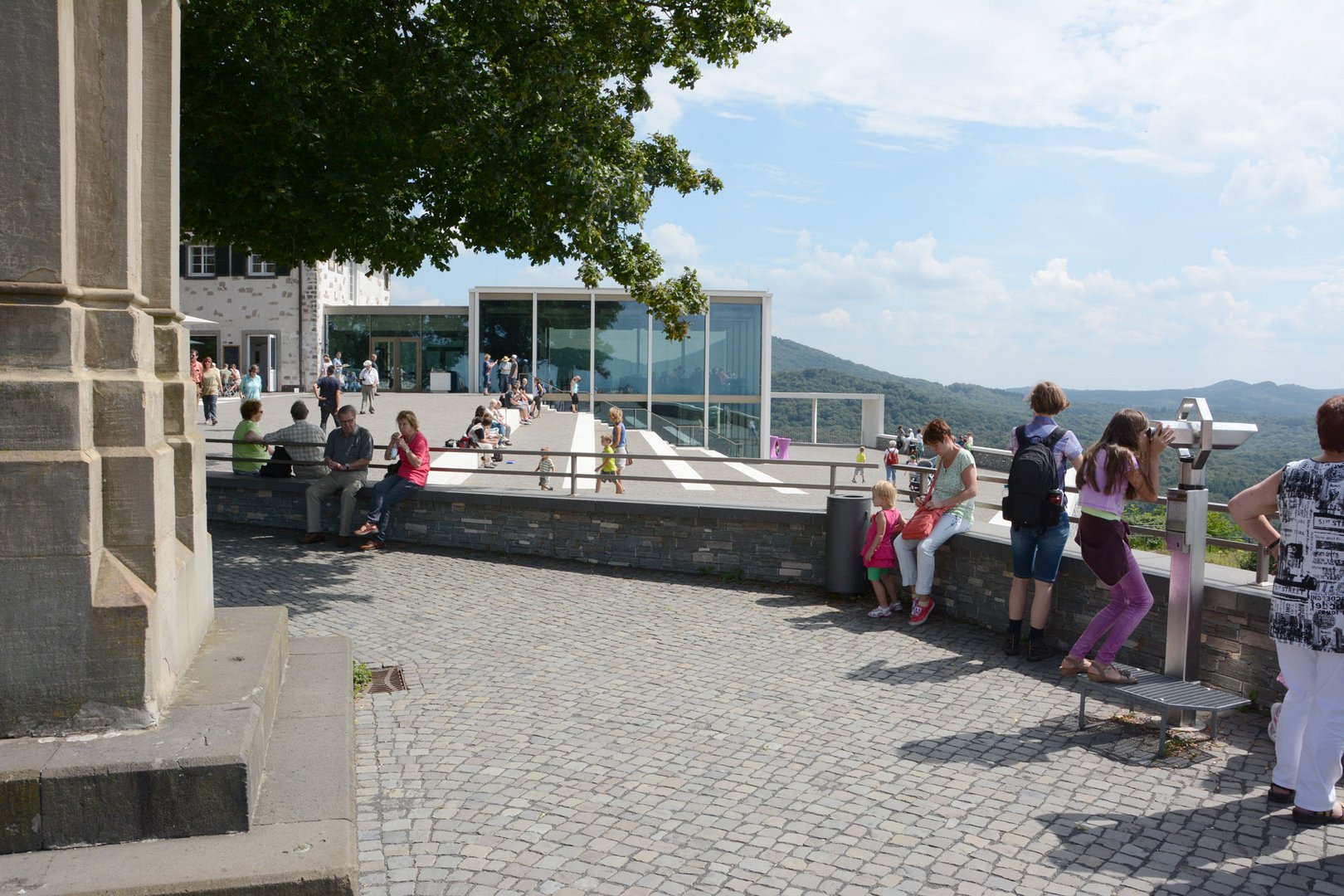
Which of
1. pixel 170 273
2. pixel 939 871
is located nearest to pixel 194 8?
pixel 170 273

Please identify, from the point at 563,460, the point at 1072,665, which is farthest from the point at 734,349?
the point at 1072,665

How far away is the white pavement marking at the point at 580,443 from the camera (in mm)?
19188

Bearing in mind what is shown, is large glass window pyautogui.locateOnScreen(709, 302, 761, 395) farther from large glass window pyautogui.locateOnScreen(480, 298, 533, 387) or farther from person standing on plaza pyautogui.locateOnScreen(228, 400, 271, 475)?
person standing on plaza pyautogui.locateOnScreen(228, 400, 271, 475)

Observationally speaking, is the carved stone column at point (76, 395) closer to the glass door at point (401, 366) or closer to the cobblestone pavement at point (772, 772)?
the cobblestone pavement at point (772, 772)

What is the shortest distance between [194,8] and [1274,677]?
11254 mm

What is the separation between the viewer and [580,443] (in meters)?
25.7

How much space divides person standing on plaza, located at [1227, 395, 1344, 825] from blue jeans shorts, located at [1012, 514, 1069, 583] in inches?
94.8

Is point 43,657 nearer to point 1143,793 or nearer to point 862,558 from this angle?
point 1143,793

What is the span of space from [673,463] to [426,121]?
49.8ft

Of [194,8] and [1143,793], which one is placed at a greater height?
[194,8]

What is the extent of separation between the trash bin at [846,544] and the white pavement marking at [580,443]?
7.25m

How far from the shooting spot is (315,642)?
21.9 ft

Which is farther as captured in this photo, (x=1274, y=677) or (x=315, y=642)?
(x=315, y=642)

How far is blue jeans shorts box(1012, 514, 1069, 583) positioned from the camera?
738cm
